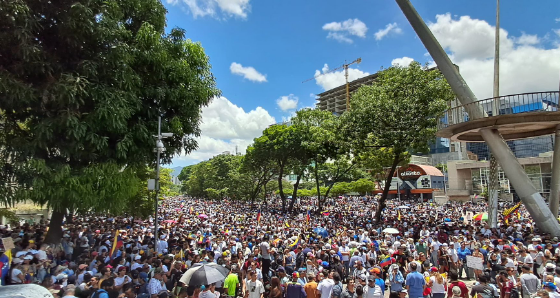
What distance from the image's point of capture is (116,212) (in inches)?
490

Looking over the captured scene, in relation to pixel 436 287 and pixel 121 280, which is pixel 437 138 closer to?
pixel 436 287

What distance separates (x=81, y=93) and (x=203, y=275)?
728 centimetres

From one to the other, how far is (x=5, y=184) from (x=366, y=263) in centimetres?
1220

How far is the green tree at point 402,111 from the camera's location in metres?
21.2

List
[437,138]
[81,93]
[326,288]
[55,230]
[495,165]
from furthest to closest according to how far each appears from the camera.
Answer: [437,138] → [495,165] → [55,230] → [81,93] → [326,288]

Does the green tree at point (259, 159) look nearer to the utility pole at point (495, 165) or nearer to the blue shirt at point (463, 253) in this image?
the utility pole at point (495, 165)

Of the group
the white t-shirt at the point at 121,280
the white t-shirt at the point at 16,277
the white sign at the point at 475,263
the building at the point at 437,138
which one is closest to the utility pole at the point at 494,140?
the white sign at the point at 475,263

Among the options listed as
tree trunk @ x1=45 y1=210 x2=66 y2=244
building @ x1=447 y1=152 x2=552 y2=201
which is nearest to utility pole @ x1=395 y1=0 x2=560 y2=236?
tree trunk @ x1=45 y1=210 x2=66 y2=244

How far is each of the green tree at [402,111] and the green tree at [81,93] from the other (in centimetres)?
1358

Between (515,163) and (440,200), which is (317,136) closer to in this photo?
(515,163)

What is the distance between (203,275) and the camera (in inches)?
303

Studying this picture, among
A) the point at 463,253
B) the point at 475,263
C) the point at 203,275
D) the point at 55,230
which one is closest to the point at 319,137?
the point at 463,253

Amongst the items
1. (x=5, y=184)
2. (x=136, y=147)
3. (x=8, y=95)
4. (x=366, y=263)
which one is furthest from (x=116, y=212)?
(x=366, y=263)

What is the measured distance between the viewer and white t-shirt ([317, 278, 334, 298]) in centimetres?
759
